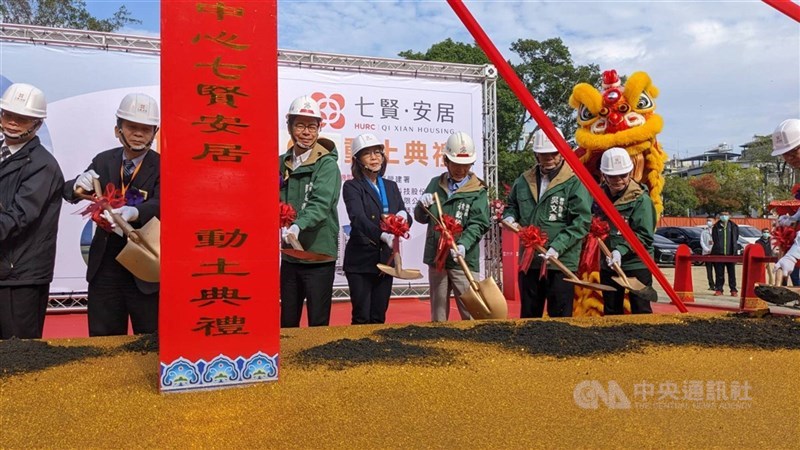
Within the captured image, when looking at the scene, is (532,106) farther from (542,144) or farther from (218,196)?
(218,196)

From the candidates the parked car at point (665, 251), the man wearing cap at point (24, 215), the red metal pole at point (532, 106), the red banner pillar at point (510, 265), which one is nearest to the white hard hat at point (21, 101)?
the man wearing cap at point (24, 215)

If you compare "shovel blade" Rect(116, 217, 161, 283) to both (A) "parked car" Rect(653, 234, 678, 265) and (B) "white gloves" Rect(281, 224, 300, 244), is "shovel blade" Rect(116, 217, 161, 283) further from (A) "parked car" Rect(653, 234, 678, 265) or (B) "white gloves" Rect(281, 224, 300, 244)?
(A) "parked car" Rect(653, 234, 678, 265)

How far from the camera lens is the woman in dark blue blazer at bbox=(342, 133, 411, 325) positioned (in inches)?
146

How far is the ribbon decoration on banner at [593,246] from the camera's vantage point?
407 cm

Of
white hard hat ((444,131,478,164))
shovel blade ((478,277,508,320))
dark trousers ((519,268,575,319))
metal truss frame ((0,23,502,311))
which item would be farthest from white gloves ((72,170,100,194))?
metal truss frame ((0,23,502,311))

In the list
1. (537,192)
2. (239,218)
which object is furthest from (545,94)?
(239,218)

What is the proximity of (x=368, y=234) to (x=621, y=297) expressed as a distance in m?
1.94

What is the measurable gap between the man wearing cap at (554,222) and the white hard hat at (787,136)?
1115 millimetres

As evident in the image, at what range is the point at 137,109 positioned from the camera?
2.89 m

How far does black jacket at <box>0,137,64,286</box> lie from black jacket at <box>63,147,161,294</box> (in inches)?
6.1

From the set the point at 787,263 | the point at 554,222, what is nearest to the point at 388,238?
the point at 554,222

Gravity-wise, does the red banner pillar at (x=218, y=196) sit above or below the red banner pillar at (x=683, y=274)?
above

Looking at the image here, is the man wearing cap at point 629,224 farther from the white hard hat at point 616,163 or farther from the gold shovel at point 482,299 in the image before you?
the gold shovel at point 482,299

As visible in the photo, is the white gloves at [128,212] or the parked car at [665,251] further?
the parked car at [665,251]
